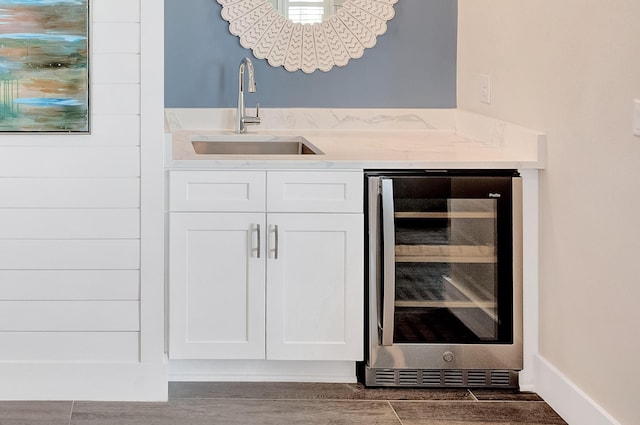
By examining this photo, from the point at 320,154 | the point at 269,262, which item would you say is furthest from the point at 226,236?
the point at 320,154

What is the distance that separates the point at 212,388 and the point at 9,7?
1.49m

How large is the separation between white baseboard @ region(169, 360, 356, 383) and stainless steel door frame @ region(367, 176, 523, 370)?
6.1 inches

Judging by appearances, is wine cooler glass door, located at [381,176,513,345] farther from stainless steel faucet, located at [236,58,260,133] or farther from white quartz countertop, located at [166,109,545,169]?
stainless steel faucet, located at [236,58,260,133]

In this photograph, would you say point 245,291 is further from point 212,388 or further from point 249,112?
point 249,112

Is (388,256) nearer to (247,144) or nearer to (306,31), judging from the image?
(247,144)

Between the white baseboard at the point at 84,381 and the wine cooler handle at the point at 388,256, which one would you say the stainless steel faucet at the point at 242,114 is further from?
the white baseboard at the point at 84,381

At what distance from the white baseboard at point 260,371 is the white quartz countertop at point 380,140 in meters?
0.73

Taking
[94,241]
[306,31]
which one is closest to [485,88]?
[306,31]

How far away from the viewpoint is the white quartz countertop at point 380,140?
345 centimetres

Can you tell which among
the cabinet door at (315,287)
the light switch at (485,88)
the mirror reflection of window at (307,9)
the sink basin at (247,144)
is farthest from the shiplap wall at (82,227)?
the light switch at (485,88)

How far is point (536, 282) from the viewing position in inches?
137

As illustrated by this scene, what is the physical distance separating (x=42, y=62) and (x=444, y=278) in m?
1.58

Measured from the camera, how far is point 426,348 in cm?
350

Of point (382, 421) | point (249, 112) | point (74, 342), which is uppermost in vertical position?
point (249, 112)
